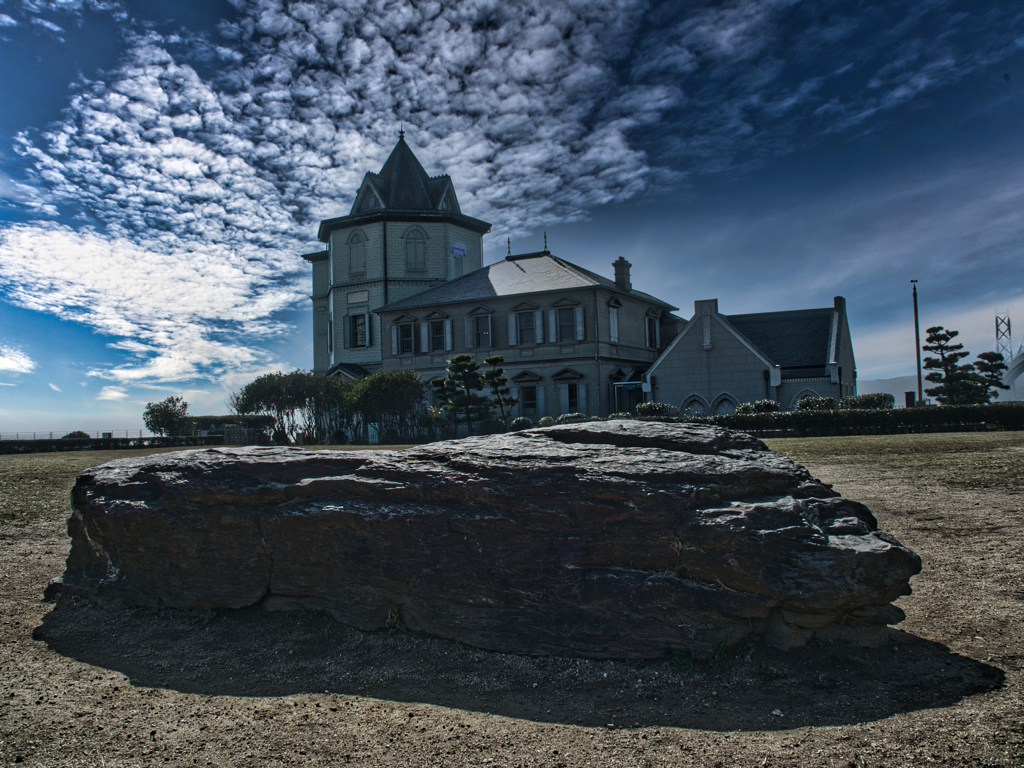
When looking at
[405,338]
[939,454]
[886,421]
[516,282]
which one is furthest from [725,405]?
[405,338]

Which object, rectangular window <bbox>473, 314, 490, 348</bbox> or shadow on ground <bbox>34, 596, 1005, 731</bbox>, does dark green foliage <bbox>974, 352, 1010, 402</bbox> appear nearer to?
rectangular window <bbox>473, 314, 490, 348</bbox>

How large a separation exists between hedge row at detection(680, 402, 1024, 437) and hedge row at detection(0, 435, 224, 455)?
2855 centimetres

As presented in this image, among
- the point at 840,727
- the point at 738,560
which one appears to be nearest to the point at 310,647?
the point at 738,560

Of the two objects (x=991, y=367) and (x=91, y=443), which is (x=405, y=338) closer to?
(x=91, y=443)

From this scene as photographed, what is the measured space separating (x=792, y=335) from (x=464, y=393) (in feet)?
55.6

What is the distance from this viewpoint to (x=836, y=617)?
4.84 m

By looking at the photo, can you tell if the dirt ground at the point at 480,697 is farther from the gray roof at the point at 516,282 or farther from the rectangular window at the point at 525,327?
the rectangular window at the point at 525,327

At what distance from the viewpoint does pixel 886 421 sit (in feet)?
71.1

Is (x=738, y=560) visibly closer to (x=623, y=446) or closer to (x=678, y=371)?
(x=623, y=446)

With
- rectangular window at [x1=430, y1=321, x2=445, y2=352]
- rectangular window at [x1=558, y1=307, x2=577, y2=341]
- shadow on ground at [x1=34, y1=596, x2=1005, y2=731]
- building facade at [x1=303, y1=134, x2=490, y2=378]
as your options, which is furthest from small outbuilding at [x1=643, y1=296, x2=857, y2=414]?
shadow on ground at [x1=34, y1=596, x2=1005, y2=731]

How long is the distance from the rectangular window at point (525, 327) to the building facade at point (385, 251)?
421 inches

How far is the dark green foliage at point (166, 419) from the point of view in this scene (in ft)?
131

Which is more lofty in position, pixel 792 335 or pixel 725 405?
pixel 792 335

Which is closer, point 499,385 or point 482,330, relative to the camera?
point 499,385
